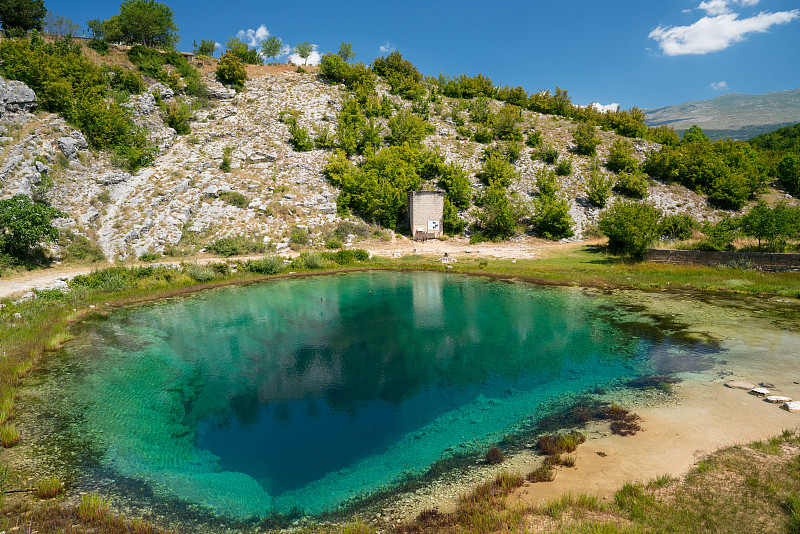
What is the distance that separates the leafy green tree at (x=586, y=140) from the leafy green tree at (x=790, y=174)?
64.0 feet

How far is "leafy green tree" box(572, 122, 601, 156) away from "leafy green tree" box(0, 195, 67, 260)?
5254 centimetres

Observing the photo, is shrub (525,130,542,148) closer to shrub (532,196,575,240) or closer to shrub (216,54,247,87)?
shrub (532,196,575,240)

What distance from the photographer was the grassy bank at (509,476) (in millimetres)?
5656

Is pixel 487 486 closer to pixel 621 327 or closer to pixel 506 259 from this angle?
pixel 621 327

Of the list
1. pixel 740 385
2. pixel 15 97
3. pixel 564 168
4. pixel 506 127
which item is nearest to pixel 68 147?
pixel 15 97

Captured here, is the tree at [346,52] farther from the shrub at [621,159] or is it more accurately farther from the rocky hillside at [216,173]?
the shrub at [621,159]

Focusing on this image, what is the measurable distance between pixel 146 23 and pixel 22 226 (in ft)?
127

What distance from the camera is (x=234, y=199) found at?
113ft

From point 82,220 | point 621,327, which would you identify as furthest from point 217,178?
point 621,327

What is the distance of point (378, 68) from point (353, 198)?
32347 mm

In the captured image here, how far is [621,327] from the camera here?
1527 centimetres

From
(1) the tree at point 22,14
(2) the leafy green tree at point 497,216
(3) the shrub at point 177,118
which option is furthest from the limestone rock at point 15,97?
(2) the leafy green tree at point 497,216

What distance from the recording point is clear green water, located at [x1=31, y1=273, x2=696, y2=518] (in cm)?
777

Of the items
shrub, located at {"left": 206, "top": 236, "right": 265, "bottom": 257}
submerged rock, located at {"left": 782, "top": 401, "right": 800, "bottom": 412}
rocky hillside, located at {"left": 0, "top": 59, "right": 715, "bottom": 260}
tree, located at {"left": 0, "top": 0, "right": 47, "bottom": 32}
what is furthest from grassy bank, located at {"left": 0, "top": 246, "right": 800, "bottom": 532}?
tree, located at {"left": 0, "top": 0, "right": 47, "bottom": 32}
